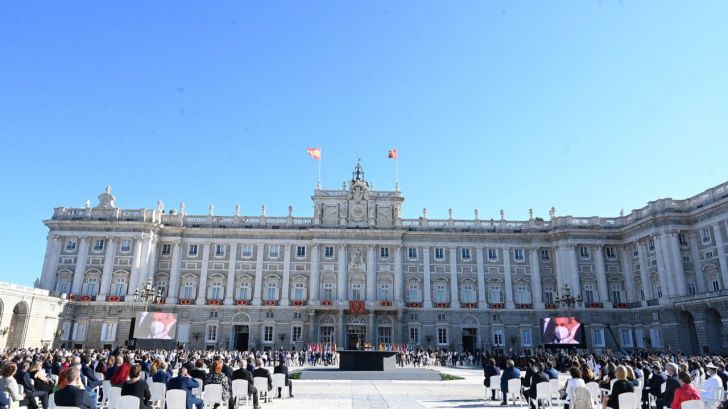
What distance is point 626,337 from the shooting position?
49.5 meters

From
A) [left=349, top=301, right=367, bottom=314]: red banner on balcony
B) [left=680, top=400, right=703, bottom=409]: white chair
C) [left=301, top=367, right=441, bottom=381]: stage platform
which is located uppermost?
[left=349, top=301, right=367, bottom=314]: red banner on balcony

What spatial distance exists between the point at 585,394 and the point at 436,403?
7658 mm

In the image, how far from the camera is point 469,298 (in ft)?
171

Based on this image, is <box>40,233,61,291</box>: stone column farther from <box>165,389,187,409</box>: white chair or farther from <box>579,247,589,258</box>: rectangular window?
<box>579,247,589,258</box>: rectangular window

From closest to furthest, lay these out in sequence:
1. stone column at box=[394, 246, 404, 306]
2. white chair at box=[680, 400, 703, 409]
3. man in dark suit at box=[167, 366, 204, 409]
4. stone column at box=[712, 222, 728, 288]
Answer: white chair at box=[680, 400, 703, 409] < man in dark suit at box=[167, 366, 204, 409] < stone column at box=[712, 222, 728, 288] < stone column at box=[394, 246, 404, 306]

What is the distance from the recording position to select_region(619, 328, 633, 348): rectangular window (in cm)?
4909

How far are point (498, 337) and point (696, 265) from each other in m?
18.3

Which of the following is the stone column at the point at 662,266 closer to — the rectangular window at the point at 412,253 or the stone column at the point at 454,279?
the stone column at the point at 454,279

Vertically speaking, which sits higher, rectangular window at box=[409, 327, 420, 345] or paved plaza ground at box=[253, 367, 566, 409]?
rectangular window at box=[409, 327, 420, 345]

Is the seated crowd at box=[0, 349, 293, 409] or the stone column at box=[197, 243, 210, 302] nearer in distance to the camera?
the seated crowd at box=[0, 349, 293, 409]

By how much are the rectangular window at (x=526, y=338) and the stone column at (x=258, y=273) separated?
26.3 metres

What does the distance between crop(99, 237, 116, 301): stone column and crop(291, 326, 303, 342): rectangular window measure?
60.6 feet

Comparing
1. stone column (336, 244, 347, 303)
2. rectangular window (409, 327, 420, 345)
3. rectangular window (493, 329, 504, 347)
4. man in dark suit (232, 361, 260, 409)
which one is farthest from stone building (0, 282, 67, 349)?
rectangular window (493, 329, 504, 347)

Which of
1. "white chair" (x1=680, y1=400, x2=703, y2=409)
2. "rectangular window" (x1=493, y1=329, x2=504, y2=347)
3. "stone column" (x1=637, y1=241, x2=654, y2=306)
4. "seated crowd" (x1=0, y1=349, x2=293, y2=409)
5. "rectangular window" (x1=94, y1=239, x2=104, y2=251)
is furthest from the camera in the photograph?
"rectangular window" (x1=94, y1=239, x2=104, y2=251)
